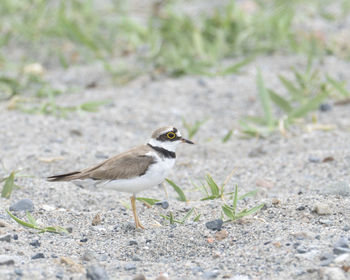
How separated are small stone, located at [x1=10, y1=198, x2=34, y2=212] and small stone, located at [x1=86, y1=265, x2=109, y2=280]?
3.69 ft

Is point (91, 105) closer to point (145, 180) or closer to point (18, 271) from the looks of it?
point (145, 180)

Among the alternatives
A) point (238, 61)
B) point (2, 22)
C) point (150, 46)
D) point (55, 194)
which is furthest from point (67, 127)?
point (2, 22)

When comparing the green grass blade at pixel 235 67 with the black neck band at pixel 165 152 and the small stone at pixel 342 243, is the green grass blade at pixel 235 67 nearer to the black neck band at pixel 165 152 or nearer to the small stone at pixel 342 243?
the black neck band at pixel 165 152

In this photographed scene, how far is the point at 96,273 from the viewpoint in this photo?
2.74 m

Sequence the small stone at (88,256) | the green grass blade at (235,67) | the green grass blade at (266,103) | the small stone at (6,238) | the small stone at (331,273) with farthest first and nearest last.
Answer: the green grass blade at (235,67) → the green grass blade at (266,103) → the small stone at (6,238) → the small stone at (88,256) → the small stone at (331,273)

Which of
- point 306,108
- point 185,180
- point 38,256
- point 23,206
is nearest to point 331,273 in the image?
point 38,256

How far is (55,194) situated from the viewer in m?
4.11

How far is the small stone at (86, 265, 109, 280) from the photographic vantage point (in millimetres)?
2732

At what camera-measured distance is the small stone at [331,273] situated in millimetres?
2650

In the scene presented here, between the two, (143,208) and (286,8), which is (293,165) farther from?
(286,8)

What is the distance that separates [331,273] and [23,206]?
6.42 feet

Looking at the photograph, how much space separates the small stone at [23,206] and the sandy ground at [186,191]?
0.20 feet

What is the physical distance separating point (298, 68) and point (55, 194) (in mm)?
3623

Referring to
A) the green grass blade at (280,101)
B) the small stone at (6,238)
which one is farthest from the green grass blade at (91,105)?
the small stone at (6,238)
